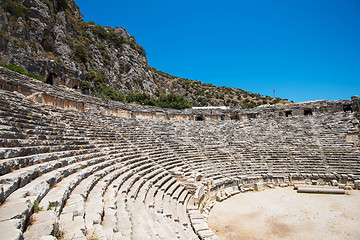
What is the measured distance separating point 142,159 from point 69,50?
2379 centimetres

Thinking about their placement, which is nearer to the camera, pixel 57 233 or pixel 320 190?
pixel 57 233

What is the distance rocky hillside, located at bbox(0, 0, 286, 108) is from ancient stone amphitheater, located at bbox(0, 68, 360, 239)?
9.34 metres

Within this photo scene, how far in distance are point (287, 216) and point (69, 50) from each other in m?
30.0

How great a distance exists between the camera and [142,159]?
1006 cm

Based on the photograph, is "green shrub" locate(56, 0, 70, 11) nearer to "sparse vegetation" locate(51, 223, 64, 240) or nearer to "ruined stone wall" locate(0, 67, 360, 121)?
"ruined stone wall" locate(0, 67, 360, 121)

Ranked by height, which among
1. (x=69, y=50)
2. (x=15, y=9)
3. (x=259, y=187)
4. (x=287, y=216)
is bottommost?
(x=287, y=216)

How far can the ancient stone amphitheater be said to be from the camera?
131 inches

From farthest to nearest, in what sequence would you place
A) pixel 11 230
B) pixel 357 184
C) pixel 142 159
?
pixel 357 184
pixel 142 159
pixel 11 230

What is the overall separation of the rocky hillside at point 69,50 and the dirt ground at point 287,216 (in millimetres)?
20582

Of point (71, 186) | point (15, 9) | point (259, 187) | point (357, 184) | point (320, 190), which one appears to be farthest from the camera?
point (15, 9)

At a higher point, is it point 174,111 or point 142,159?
point 174,111

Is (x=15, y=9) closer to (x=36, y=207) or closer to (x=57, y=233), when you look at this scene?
(x=36, y=207)

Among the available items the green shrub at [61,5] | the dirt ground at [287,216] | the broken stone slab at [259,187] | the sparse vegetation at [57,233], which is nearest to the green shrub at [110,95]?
the green shrub at [61,5]

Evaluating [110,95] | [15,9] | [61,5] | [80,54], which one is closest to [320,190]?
[110,95]
